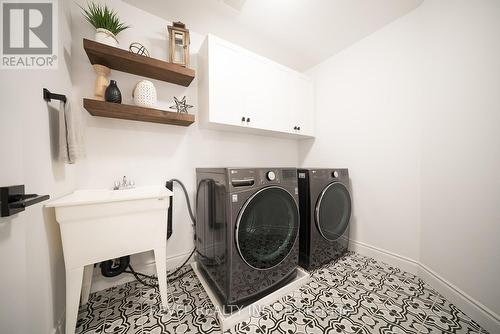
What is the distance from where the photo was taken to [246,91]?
5.07ft

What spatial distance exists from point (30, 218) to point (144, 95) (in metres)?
0.93

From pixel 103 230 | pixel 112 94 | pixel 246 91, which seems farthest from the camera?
pixel 246 91

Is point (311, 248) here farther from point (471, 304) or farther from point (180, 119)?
point (180, 119)

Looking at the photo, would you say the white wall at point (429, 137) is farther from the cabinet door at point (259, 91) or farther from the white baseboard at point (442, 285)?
the cabinet door at point (259, 91)

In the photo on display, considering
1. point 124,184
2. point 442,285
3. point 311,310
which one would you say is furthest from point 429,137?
point 124,184

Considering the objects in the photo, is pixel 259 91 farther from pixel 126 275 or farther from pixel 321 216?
pixel 126 275

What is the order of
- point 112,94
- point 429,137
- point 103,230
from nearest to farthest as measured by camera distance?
point 103,230 < point 112,94 < point 429,137

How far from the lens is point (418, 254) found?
1.37 meters

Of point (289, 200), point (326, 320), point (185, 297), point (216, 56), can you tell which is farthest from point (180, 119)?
point (326, 320)

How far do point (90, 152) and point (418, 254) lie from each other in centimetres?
274

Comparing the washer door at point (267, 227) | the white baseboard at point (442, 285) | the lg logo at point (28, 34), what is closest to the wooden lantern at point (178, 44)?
the lg logo at point (28, 34)

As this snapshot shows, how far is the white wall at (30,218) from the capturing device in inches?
23.6

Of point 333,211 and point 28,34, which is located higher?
point 28,34

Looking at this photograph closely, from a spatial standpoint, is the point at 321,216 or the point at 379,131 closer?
the point at 321,216
